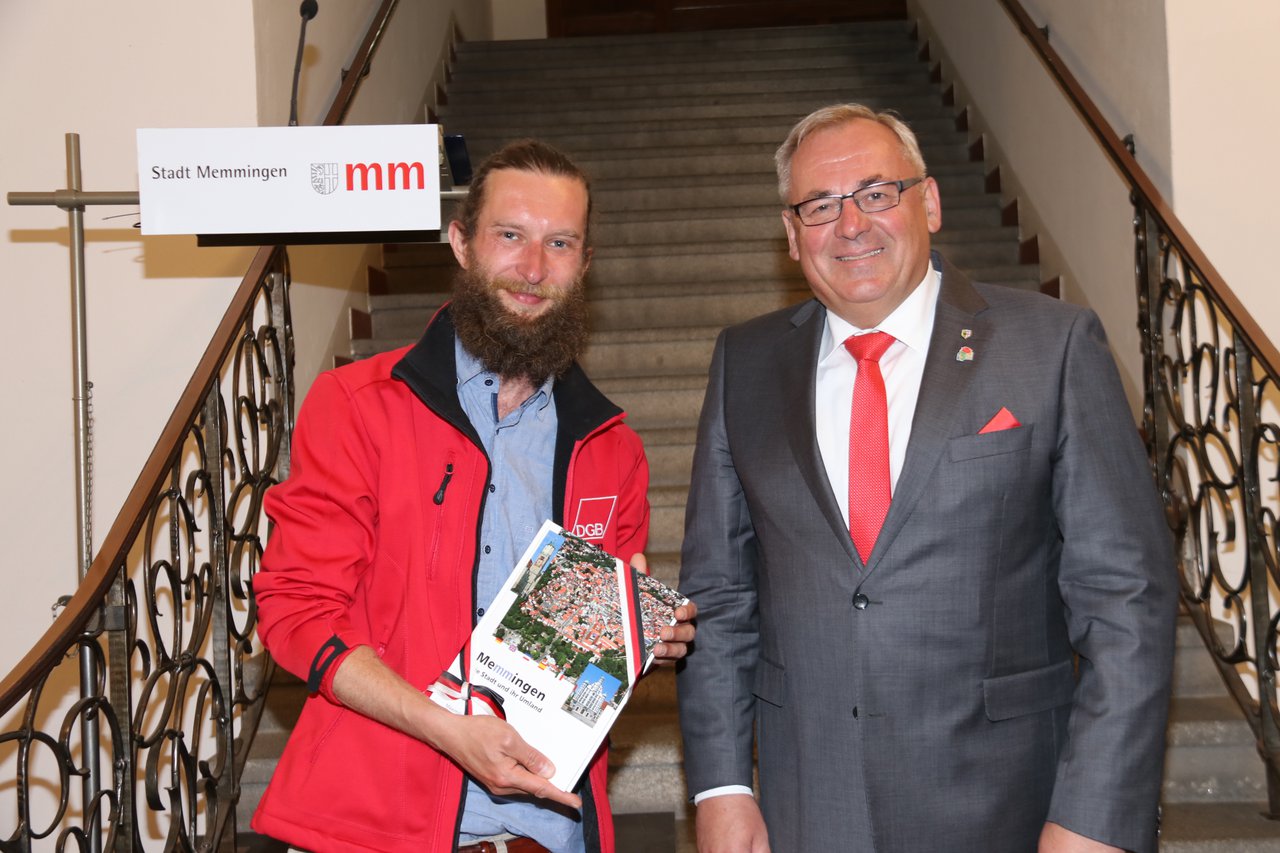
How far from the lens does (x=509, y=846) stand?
6.03ft

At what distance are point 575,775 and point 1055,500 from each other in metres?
0.84

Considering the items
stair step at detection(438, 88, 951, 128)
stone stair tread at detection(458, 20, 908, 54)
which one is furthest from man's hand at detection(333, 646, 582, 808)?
stone stair tread at detection(458, 20, 908, 54)

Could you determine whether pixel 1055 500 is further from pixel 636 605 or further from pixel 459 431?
pixel 459 431

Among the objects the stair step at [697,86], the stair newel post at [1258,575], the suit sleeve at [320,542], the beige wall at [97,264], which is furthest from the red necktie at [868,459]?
the stair step at [697,86]

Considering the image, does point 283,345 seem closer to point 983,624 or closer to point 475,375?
point 475,375

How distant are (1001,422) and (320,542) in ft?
3.56

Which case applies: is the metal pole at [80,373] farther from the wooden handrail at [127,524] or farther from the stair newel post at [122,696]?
the stair newel post at [122,696]

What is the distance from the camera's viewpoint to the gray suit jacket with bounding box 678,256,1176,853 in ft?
5.60

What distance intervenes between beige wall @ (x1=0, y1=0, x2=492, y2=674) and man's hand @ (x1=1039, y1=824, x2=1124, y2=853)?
10.2ft

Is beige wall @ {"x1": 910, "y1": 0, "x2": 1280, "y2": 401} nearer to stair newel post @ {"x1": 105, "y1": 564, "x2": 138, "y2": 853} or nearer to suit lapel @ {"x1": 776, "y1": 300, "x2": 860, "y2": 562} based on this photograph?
suit lapel @ {"x1": 776, "y1": 300, "x2": 860, "y2": 562}

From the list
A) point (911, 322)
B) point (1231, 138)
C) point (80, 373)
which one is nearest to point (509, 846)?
point (911, 322)

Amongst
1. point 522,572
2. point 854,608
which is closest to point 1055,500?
point 854,608

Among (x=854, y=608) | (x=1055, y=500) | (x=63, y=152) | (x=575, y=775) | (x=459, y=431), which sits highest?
(x=63, y=152)

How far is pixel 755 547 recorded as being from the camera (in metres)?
2.05
